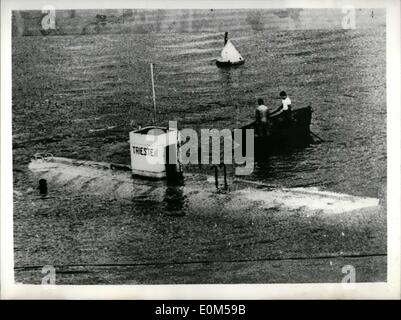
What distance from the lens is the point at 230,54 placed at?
2.67m

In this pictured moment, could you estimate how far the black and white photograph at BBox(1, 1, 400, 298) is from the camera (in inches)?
102

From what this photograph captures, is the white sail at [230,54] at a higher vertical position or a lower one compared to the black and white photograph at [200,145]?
higher

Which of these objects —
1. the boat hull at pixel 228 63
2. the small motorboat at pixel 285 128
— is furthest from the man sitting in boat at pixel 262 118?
the boat hull at pixel 228 63

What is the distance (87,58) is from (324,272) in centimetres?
145

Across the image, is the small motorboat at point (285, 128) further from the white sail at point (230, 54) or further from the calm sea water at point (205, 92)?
the white sail at point (230, 54)

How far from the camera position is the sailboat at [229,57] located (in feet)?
8.73

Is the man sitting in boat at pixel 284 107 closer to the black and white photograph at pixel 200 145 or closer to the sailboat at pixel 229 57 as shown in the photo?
the black and white photograph at pixel 200 145

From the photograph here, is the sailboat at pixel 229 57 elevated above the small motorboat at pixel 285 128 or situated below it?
above

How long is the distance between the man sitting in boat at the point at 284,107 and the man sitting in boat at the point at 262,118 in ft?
0.11

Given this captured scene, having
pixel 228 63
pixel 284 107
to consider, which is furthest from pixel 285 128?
pixel 228 63

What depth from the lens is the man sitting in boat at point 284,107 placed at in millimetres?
2666

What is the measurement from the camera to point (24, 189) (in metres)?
2.62

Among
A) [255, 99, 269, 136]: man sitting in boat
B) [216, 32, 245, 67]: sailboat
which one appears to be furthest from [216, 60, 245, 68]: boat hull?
[255, 99, 269, 136]: man sitting in boat

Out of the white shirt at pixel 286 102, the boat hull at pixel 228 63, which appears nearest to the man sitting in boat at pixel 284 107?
the white shirt at pixel 286 102
